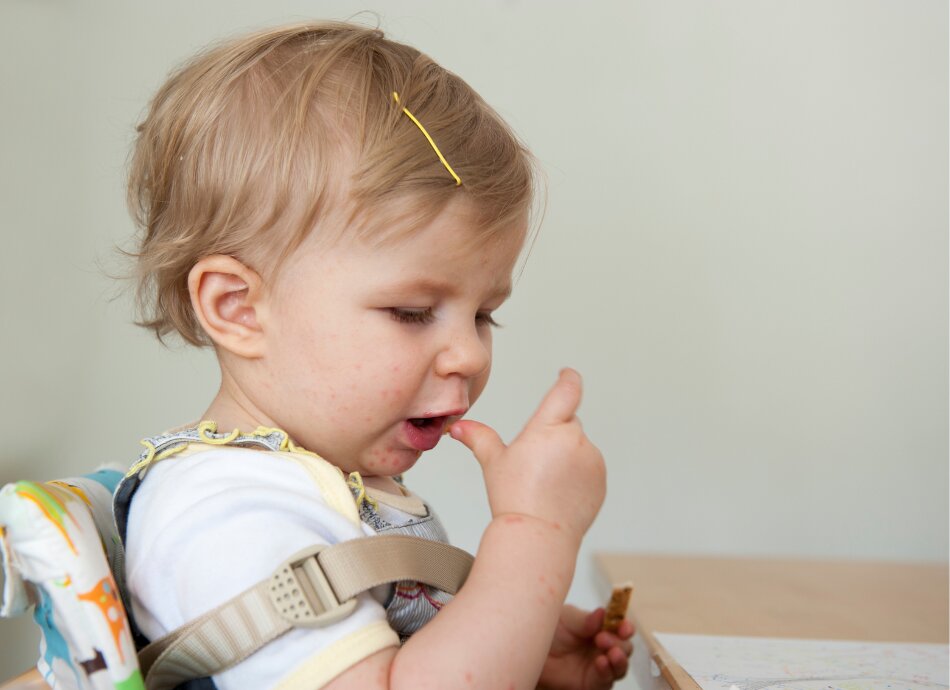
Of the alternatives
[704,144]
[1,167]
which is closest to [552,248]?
[704,144]

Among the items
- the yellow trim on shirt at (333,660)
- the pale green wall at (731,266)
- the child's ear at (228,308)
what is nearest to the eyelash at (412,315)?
the child's ear at (228,308)

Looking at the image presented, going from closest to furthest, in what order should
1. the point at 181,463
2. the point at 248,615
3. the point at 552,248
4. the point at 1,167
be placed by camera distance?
the point at 248,615 < the point at 181,463 < the point at 1,167 < the point at 552,248

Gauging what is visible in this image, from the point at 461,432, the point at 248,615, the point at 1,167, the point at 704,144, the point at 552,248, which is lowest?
the point at 248,615

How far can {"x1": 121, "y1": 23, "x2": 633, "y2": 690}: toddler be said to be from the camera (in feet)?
1.92

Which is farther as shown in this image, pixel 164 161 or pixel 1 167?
pixel 1 167

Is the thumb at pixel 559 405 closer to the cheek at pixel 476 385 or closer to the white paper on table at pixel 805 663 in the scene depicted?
the cheek at pixel 476 385

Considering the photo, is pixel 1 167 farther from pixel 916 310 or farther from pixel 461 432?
pixel 916 310

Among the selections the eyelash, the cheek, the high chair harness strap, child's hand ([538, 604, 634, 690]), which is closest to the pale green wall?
child's hand ([538, 604, 634, 690])

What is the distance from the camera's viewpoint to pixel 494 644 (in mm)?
572

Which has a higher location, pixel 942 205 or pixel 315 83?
pixel 942 205

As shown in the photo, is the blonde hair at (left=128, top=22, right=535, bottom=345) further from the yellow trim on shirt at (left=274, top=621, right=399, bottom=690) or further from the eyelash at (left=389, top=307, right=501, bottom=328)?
the yellow trim on shirt at (left=274, top=621, right=399, bottom=690)

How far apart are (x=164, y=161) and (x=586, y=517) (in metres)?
0.43

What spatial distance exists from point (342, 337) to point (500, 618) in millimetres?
234

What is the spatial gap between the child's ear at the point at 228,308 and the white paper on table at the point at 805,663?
17.1 inches
